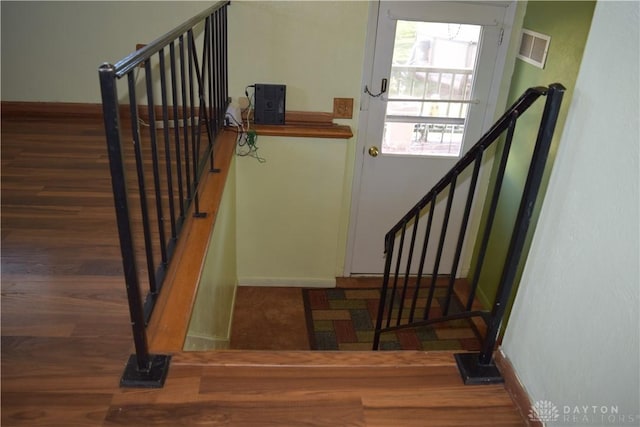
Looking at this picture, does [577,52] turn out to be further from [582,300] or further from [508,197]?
[582,300]

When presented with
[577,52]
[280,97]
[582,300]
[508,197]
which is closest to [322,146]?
[280,97]

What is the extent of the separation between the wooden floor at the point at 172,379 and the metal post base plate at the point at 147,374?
2cm

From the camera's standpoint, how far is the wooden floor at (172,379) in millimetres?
1150

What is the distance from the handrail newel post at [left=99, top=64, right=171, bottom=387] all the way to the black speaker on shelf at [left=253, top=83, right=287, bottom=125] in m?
2.15

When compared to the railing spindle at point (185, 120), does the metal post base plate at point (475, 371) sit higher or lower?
lower

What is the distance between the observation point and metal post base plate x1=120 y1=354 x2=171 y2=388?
120 centimetres

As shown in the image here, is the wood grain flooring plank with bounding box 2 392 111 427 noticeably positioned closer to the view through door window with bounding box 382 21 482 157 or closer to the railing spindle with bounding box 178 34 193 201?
the railing spindle with bounding box 178 34 193 201

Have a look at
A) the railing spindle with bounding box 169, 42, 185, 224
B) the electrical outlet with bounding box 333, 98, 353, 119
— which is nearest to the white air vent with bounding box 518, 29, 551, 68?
the electrical outlet with bounding box 333, 98, 353, 119

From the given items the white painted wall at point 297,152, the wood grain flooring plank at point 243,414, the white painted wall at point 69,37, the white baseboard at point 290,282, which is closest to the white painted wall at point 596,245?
the wood grain flooring plank at point 243,414

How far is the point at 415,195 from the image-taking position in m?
3.57

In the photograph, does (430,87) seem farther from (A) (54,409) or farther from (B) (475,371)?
(A) (54,409)

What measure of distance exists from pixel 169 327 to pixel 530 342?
1.01 metres

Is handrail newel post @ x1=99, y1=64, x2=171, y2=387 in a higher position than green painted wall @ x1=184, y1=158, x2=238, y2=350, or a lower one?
higher

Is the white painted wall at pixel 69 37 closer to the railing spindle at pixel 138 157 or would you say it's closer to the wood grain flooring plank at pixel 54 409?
the railing spindle at pixel 138 157
